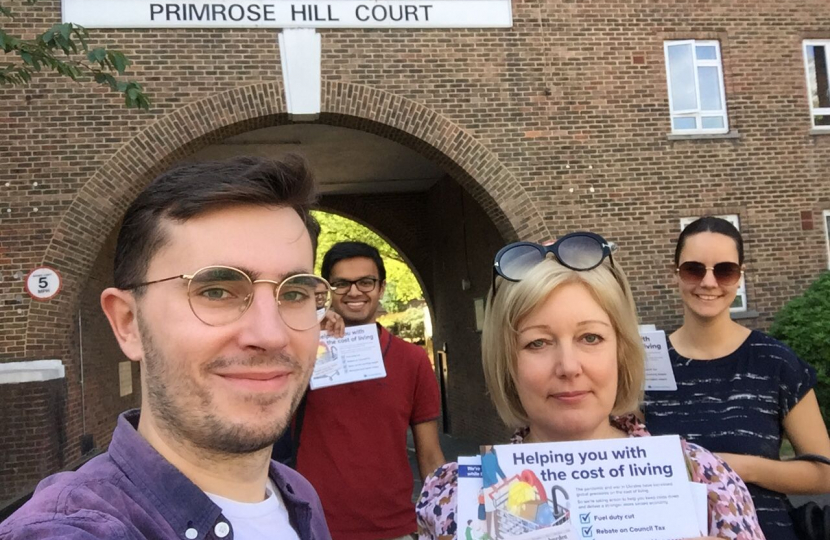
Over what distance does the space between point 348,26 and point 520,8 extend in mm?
2580

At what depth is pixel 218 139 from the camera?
9.61 m

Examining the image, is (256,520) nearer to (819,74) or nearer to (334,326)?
(334,326)

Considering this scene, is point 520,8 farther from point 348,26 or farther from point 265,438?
point 265,438

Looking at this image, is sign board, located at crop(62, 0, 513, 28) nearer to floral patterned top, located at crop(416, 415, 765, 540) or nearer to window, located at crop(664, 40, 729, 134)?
window, located at crop(664, 40, 729, 134)

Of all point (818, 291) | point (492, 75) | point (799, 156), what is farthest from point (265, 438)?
point (799, 156)

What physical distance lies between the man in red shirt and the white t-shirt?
1.61 meters

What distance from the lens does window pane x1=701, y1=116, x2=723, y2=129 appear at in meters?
10.5

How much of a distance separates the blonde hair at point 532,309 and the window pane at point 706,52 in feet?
32.6

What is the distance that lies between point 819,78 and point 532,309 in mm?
11432

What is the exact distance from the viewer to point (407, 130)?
373 inches

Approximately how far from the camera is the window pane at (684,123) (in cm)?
1040

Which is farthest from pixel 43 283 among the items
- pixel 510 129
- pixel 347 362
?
pixel 347 362

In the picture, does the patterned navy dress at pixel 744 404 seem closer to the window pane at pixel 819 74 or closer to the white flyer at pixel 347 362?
the white flyer at pixel 347 362

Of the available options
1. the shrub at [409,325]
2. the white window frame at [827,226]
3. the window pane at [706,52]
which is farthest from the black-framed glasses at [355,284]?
the shrub at [409,325]
